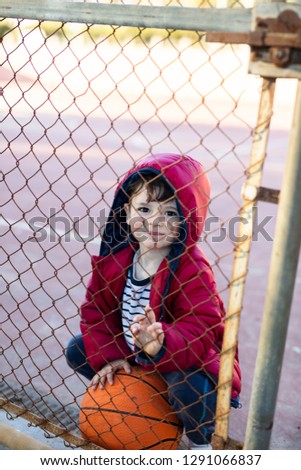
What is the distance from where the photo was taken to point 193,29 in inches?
79.0

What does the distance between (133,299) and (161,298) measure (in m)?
0.20

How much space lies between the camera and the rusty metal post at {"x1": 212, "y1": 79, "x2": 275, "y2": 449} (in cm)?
196

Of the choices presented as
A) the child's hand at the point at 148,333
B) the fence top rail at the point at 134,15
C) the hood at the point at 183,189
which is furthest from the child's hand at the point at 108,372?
the fence top rail at the point at 134,15

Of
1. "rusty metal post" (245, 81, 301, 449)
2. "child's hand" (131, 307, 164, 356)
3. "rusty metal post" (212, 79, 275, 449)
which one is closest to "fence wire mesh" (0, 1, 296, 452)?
"rusty metal post" (212, 79, 275, 449)

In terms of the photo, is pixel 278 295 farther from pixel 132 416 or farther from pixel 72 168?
pixel 72 168

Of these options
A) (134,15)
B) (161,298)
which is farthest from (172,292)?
(134,15)

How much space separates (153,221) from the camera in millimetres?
2734

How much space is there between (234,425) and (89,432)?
101 cm

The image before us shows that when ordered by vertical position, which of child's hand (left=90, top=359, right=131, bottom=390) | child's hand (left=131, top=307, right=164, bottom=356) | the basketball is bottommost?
the basketball

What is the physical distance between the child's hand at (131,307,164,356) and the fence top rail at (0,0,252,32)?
101 centimetres

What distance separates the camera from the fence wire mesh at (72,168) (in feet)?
9.90

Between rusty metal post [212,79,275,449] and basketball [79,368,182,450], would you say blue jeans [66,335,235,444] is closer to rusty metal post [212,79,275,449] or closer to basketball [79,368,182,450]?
basketball [79,368,182,450]

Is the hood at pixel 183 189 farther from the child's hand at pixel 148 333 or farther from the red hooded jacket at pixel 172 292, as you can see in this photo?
the child's hand at pixel 148 333

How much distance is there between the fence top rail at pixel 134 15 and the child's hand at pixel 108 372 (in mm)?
1406
